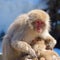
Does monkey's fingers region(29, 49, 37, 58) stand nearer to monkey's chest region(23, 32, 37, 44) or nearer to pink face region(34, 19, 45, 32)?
monkey's chest region(23, 32, 37, 44)

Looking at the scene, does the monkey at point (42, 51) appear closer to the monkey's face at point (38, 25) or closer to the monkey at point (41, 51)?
the monkey at point (41, 51)

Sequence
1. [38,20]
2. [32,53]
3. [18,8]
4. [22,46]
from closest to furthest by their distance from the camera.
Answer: [32,53]
[22,46]
[38,20]
[18,8]

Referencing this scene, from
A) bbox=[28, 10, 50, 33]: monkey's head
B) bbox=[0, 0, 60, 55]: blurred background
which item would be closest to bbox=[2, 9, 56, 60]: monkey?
bbox=[28, 10, 50, 33]: monkey's head

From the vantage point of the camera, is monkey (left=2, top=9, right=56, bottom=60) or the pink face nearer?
monkey (left=2, top=9, right=56, bottom=60)

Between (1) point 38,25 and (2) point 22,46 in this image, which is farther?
(1) point 38,25

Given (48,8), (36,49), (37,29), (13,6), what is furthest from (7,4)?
(36,49)

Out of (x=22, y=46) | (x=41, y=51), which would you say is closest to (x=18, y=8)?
(x=22, y=46)

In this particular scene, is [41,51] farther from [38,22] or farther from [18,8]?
[18,8]
